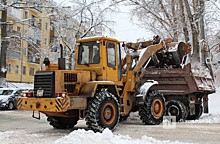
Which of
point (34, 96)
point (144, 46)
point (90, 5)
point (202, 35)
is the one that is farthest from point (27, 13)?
point (34, 96)

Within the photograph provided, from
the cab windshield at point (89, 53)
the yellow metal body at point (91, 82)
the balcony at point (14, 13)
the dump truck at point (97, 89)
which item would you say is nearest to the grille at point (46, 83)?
the dump truck at point (97, 89)

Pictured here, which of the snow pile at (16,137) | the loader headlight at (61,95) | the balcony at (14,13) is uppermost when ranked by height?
→ the balcony at (14,13)

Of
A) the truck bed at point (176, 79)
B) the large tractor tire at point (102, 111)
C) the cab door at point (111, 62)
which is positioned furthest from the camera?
the truck bed at point (176, 79)

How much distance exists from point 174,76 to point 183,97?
1.01 meters

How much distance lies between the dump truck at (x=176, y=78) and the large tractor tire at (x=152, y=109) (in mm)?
1277

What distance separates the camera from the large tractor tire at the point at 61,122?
11805 millimetres

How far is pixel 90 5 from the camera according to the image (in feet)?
93.4

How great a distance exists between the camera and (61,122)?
468 inches

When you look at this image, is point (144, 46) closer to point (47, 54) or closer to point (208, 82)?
point (208, 82)

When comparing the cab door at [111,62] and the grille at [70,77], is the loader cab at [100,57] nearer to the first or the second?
the cab door at [111,62]

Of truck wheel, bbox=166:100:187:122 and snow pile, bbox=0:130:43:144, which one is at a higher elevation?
truck wheel, bbox=166:100:187:122

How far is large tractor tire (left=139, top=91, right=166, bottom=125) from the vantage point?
12578 millimetres

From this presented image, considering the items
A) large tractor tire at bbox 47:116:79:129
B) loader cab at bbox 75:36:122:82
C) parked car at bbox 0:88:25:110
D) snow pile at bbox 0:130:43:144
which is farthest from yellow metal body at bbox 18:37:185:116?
parked car at bbox 0:88:25:110

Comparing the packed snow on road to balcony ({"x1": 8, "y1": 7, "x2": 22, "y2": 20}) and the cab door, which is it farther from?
balcony ({"x1": 8, "y1": 7, "x2": 22, "y2": 20})
